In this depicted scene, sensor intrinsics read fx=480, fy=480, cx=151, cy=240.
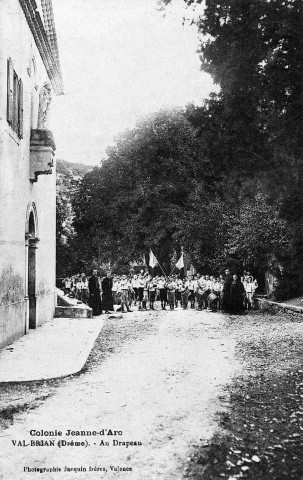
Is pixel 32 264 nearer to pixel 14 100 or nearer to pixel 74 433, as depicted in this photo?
pixel 14 100

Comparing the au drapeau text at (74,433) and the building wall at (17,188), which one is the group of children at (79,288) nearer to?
the building wall at (17,188)

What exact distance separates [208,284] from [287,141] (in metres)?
14.4

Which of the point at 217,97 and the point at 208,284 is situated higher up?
the point at 217,97

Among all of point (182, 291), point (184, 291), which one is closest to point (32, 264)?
point (182, 291)

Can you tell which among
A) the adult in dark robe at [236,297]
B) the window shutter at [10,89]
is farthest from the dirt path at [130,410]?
the adult in dark robe at [236,297]

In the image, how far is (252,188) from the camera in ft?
44.2

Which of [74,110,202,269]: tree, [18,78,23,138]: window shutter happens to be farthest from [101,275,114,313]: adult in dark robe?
[74,110,202,269]: tree

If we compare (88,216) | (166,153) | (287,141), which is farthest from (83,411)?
(88,216)

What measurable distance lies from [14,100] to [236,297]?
12.8 metres

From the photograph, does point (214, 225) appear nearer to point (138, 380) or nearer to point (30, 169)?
point (30, 169)

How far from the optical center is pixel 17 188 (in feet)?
39.7

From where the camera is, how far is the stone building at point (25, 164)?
1077 cm

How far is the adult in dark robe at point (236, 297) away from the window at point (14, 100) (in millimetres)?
12046

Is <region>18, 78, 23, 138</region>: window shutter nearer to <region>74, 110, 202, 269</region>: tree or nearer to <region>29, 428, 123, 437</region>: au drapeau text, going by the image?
<region>29, 428, 123, 437</region>: au drapeau text
